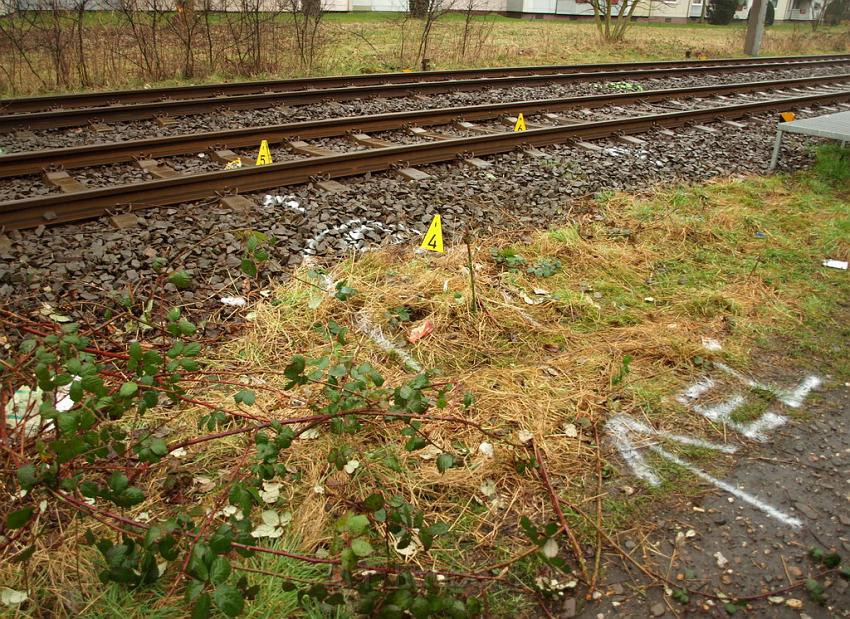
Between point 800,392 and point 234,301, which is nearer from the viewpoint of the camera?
point 800,392

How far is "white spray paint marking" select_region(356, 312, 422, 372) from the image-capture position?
12.4 feet

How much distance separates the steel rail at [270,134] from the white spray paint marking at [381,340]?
14.0 ft

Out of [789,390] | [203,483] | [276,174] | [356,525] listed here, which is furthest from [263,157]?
[356,525]

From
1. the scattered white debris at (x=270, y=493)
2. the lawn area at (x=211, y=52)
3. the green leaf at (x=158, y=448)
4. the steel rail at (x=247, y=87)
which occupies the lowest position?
the scattered white debris at (x=270, y=493)

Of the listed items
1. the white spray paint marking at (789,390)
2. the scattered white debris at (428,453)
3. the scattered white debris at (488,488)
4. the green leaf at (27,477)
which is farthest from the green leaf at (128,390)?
the white spray paint marking at (789,390)

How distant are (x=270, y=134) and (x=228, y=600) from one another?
673 cm

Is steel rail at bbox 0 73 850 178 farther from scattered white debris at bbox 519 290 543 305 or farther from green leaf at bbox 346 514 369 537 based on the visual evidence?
green leaf at bbox 346 514 369 537

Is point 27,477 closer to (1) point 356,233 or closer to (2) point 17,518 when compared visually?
(2) point 17,518

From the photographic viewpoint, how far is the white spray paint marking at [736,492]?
2777 millimetres

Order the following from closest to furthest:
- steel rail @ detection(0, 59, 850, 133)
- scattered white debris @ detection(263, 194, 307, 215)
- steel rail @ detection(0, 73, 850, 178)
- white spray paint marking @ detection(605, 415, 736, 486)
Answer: white spray paint marking @ detection(605, 415, 736, 486)
scattered white debris @ detection(263, 194, 307, 215)
steel rail @ detection(0, 73, 850, 178)
steel rail @ detection(0, 59, 850, 133)

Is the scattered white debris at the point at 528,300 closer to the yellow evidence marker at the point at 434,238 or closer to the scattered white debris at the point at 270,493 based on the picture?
the yellow evidence marker at the point at 434,238

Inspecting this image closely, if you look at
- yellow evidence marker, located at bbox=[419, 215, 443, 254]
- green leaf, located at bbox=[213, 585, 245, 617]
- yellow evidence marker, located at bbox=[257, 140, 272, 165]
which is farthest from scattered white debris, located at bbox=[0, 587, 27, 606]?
yellow evidence marker, located at bbox=[257, 140, 272, 165]

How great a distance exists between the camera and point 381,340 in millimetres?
4008

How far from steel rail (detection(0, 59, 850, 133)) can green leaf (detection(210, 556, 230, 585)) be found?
26.9 feet
